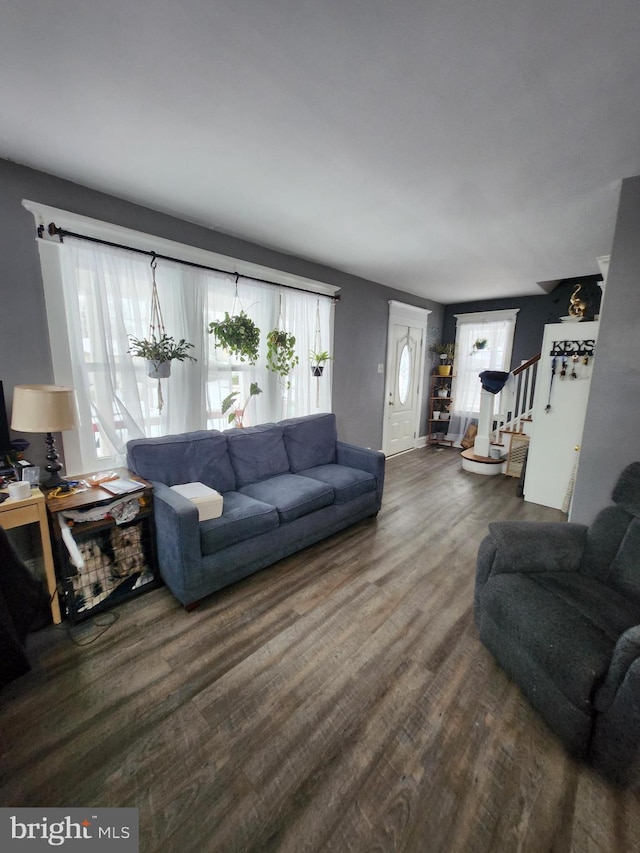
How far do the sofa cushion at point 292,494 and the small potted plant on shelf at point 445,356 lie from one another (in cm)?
409

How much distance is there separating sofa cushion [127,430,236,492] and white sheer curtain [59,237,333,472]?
0.81ft

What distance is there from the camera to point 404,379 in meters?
5.41

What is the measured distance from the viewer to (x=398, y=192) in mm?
2156

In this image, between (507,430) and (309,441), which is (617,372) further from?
(507,430)

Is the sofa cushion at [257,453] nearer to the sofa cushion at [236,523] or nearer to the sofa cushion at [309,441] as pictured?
the sofa cushion at [309,441]

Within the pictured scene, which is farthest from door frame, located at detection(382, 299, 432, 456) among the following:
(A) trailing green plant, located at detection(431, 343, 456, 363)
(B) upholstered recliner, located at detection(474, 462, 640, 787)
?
(B) upholstered recliner, located at detection(474, 462, 640, 787)

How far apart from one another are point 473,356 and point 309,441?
13.0 feet

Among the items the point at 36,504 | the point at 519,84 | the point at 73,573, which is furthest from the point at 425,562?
the point at 519,84

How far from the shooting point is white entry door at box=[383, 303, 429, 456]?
5.05 metres

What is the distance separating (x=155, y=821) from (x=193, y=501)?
4.19 ft

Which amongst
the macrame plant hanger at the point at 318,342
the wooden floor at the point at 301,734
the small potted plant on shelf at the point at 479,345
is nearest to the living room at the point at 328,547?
the wooden floor at the point at 301,734

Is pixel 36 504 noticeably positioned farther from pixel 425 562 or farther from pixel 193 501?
pixel 425 562

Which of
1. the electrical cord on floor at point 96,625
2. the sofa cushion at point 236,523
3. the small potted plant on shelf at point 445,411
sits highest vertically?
the small potted plant on shelf at point 445,411

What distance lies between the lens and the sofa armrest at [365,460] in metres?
3.10
